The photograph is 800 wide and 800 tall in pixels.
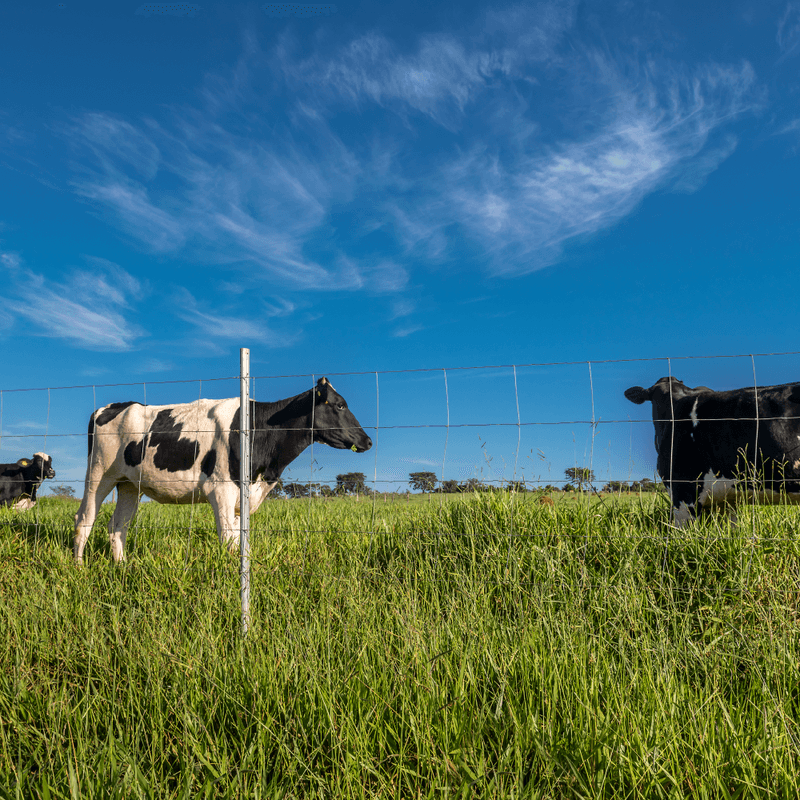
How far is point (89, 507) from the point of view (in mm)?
7125

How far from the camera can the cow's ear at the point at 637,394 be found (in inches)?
291

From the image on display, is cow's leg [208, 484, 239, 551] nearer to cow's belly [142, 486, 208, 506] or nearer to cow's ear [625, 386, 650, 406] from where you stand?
cow's belly [142, 486, 208, 506]

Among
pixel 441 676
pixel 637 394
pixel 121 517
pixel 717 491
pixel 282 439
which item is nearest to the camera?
pixel 441 676

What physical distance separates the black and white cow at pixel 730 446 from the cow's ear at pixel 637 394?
45 cm

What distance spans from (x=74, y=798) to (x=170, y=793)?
0.34 m

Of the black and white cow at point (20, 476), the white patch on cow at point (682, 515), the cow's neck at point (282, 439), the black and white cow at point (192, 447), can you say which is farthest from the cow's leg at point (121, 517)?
the black and white cow at point (20, 476)

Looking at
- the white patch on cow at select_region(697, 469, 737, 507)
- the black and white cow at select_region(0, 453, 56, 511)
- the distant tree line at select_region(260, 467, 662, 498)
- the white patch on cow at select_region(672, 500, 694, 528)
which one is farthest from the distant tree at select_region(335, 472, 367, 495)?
the black and white cow at select_region(0, 453, 56, 511)

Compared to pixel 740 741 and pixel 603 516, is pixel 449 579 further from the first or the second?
pixel 740 741

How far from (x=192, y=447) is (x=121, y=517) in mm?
1512

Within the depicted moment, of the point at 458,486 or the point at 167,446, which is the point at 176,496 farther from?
the point at 458,486

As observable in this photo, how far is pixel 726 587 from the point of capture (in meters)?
4.02

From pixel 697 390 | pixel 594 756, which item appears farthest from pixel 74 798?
pixel 697 390

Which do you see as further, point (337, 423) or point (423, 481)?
point (337, 423)

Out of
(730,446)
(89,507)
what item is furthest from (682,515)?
(89,507)
